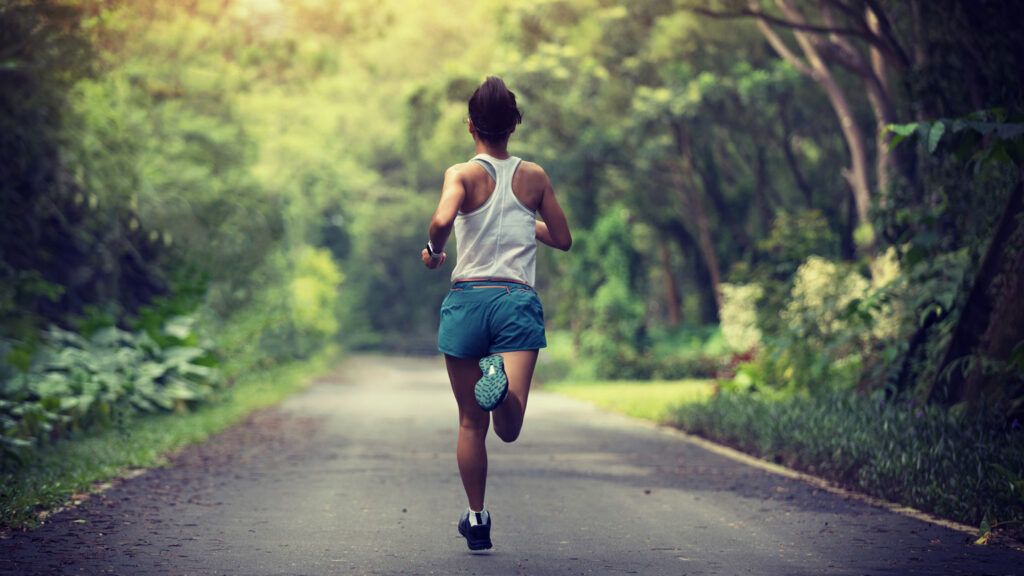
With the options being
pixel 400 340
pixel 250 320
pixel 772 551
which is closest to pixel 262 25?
pixel 250 320

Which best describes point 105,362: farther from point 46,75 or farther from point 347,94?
point 347,94

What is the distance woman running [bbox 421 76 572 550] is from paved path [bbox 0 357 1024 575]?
779 mm

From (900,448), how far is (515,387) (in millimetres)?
4585

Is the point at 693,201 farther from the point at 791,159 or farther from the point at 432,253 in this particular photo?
the point at 432,253

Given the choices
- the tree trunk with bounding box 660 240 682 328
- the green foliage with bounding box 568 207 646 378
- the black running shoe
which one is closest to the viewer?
the black running shoe

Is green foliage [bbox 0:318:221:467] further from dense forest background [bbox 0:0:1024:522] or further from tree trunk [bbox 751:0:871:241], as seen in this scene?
tree trunk [bbox 751:0:871:241]

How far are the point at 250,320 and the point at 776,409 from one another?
1646 centimetres

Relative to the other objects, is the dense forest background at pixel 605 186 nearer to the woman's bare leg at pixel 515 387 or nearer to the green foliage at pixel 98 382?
the green foliage at pixel 98 382

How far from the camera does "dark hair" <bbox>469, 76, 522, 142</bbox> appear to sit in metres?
6.32

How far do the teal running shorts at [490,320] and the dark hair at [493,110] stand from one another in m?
0.76

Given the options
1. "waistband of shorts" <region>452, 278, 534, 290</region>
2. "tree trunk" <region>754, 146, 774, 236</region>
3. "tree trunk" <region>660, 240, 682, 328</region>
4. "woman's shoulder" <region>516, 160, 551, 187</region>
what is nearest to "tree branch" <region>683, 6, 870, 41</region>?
"woman's shoulder" <region>516, 160, 551, 187</region>


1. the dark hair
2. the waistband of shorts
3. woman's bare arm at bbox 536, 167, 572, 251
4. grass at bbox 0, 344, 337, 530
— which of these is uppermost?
the dark hair

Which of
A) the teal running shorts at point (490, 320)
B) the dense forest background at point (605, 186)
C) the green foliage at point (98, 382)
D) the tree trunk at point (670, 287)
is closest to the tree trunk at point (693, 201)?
the dense forest background at point (605, 186)

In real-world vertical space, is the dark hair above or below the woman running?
above
